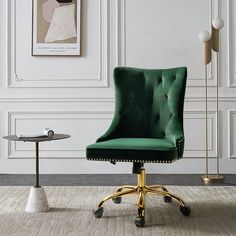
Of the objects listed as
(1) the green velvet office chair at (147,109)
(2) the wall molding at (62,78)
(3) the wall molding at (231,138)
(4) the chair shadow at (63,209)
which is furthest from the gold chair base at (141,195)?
(2) the wall molding at (62,78)

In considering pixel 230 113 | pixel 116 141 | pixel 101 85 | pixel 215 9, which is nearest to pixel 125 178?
pixel 101 85

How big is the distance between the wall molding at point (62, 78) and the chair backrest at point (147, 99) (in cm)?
137

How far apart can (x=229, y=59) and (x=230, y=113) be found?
0.57m

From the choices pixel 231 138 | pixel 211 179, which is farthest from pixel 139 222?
pixel 231 138

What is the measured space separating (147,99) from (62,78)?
1.62 metres

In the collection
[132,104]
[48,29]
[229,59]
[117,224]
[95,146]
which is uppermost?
[48,29]

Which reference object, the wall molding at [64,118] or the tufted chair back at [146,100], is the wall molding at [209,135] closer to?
the wall molding at [64,118]

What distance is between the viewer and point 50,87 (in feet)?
16.4

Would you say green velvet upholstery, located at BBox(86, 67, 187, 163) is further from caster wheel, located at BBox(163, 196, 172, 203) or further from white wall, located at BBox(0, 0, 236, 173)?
white wall, located at BBox(0, 0, 236, 173)

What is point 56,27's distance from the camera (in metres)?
4.95

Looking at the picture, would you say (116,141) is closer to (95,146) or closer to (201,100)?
(95,146)

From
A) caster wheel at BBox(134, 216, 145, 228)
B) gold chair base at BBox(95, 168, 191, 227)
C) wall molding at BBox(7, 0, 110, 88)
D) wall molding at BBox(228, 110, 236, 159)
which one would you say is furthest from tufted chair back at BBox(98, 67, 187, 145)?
wall molding at BBox(228, 110, 236, 159)

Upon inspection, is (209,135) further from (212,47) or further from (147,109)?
(147,109)

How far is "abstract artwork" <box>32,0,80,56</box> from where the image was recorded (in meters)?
4.95
